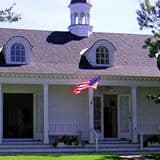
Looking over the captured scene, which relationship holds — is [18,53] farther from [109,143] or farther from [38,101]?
[109,143]

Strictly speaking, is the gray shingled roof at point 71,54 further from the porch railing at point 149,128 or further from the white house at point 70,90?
the porch railing at point 149,128

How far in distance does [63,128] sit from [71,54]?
4773 millimetres

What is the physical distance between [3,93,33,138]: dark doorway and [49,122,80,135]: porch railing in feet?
6.05

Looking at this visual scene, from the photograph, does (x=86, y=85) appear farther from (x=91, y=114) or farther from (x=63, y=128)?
(x=63, y=128)

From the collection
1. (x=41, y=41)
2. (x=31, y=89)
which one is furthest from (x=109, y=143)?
(x=41, y=41)

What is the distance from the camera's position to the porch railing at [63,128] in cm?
2961

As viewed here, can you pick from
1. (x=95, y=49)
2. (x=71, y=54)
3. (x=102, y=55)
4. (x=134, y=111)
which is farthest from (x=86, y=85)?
(x=71, y=54)

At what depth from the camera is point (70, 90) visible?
1219 inches

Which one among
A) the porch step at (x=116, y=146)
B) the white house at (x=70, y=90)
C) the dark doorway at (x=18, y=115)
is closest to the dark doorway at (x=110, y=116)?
the white house at (x=70, y=90)

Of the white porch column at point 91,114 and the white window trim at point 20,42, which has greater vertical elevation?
the white window trim at point 20,42

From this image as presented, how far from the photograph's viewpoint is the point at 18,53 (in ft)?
99.4

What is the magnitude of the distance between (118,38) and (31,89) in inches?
306

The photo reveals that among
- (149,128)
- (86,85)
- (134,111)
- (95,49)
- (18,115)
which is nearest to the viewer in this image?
(86,85)

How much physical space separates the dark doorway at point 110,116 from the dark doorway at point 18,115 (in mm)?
4301
